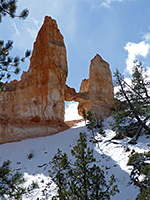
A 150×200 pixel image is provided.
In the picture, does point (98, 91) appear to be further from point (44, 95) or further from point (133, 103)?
point (133, 103)

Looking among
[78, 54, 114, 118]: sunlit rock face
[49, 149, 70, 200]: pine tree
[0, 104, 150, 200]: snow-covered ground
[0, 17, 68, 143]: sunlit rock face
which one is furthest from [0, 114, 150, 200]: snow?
[78, 54, 114, 118]: sunlit rock face

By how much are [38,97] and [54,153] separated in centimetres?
1124

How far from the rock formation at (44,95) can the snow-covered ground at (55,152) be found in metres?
2.19

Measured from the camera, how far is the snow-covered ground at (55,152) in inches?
467

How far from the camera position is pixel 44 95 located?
28.8 meters

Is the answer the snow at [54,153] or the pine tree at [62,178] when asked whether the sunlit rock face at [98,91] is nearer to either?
the snow at [54,153]

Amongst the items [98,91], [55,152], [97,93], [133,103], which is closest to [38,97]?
[55,152]

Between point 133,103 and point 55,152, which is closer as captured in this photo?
point 133,103

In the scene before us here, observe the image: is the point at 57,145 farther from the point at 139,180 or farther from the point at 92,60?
the point at 92,60

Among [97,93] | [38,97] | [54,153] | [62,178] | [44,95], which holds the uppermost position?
[97,93]

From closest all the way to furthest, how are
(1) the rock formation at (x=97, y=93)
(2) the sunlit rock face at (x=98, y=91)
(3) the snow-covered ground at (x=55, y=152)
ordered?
(3) the snow-covered ground at (x=55, y=152), (1) the rock formation at (x=97, y=93), (2) the sunlit rock face at (x=98, y=91)

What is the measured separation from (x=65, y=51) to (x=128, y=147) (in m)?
23.0

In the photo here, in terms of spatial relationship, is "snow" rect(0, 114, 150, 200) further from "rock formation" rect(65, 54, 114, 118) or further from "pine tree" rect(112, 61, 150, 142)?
"rock formation" rect(65, 54, 114, 118)

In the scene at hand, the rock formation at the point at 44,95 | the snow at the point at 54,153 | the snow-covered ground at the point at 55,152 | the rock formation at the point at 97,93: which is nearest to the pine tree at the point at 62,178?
the snow at the point at 54,153
